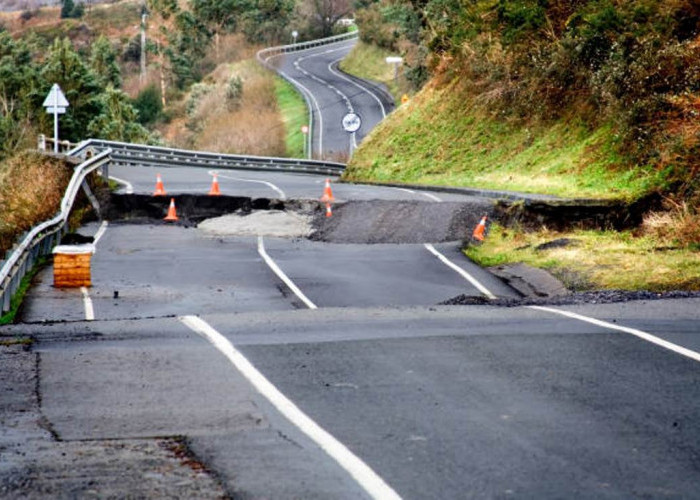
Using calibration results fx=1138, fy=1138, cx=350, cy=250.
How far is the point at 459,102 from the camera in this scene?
148ft

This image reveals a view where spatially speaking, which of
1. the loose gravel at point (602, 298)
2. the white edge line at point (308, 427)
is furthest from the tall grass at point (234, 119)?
the white edge line at point (308, 427)

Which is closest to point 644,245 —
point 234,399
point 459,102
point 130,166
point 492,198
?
point 492,198

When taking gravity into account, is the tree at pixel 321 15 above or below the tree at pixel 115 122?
above

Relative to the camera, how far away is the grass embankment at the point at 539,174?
20.8 metres

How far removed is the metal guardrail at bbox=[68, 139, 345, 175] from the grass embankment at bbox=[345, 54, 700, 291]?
8389 mm

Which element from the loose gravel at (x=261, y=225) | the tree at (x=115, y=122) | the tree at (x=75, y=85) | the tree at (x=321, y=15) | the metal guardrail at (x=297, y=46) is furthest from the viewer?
the tree at (x=321, y=15)

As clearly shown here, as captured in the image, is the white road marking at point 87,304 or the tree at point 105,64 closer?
the white road marking at point 87,304

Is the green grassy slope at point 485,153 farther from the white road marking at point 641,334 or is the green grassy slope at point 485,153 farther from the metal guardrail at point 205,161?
the white road marking at point 641,334

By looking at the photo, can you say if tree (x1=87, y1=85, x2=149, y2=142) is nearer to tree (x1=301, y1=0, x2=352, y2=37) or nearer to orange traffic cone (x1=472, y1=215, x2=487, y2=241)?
tree (x1=301, y1=0, x2=352, y2=37)

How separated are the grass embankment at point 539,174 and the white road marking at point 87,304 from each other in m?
8.45

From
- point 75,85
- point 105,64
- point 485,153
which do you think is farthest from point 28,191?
point 105,64

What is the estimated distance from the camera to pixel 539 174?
34.8 meters

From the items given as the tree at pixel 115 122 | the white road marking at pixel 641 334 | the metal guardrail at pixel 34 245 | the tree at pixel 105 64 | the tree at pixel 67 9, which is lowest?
the tree at pixel 115 122

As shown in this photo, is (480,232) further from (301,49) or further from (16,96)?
(301,49)
